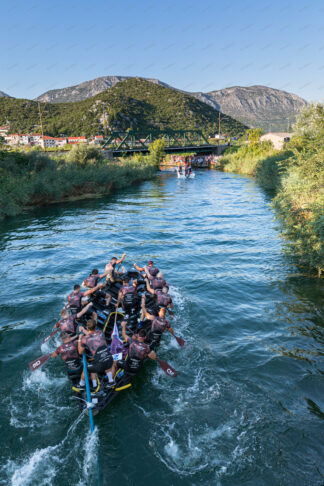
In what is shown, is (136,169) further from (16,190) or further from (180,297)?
(180,297)

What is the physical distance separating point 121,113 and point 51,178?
13025cm

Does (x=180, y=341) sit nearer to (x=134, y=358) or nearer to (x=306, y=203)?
(x=134, y=358)

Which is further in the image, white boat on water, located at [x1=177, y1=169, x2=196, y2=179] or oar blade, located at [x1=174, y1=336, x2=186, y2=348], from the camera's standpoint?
white boat on water, located at [x1=177, y1=169, x2=196, y2=179]

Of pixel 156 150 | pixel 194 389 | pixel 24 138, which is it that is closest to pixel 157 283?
pixel 194 389

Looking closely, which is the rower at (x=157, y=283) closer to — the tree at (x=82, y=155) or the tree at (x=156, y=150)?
the tree at (x=82, y=155)

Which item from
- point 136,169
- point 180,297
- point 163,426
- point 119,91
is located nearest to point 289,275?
point 180,297

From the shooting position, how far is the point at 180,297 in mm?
14688

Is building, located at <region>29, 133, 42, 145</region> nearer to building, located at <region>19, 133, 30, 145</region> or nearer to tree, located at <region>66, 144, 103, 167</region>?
building, located at <region>19, 133, 30, 145</region>

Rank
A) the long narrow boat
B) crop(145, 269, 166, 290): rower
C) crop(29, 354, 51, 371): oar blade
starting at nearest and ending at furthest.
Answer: the long narrow boat < crop(29, 354, 51, 371): oar blade < crop(145, 269, 166, 290): rower

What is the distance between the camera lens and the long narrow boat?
26.2 ft

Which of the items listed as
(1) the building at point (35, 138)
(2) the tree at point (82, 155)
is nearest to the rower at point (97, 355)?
(2) the tree at point (82, 155)

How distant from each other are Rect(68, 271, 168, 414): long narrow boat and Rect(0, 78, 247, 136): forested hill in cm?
12816

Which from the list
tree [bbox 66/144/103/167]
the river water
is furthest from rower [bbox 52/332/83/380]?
tree [bbox 66/144/103/167]

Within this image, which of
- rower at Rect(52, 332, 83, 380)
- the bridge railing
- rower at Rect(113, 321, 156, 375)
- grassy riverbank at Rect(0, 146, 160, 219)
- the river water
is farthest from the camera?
the bridge railing
